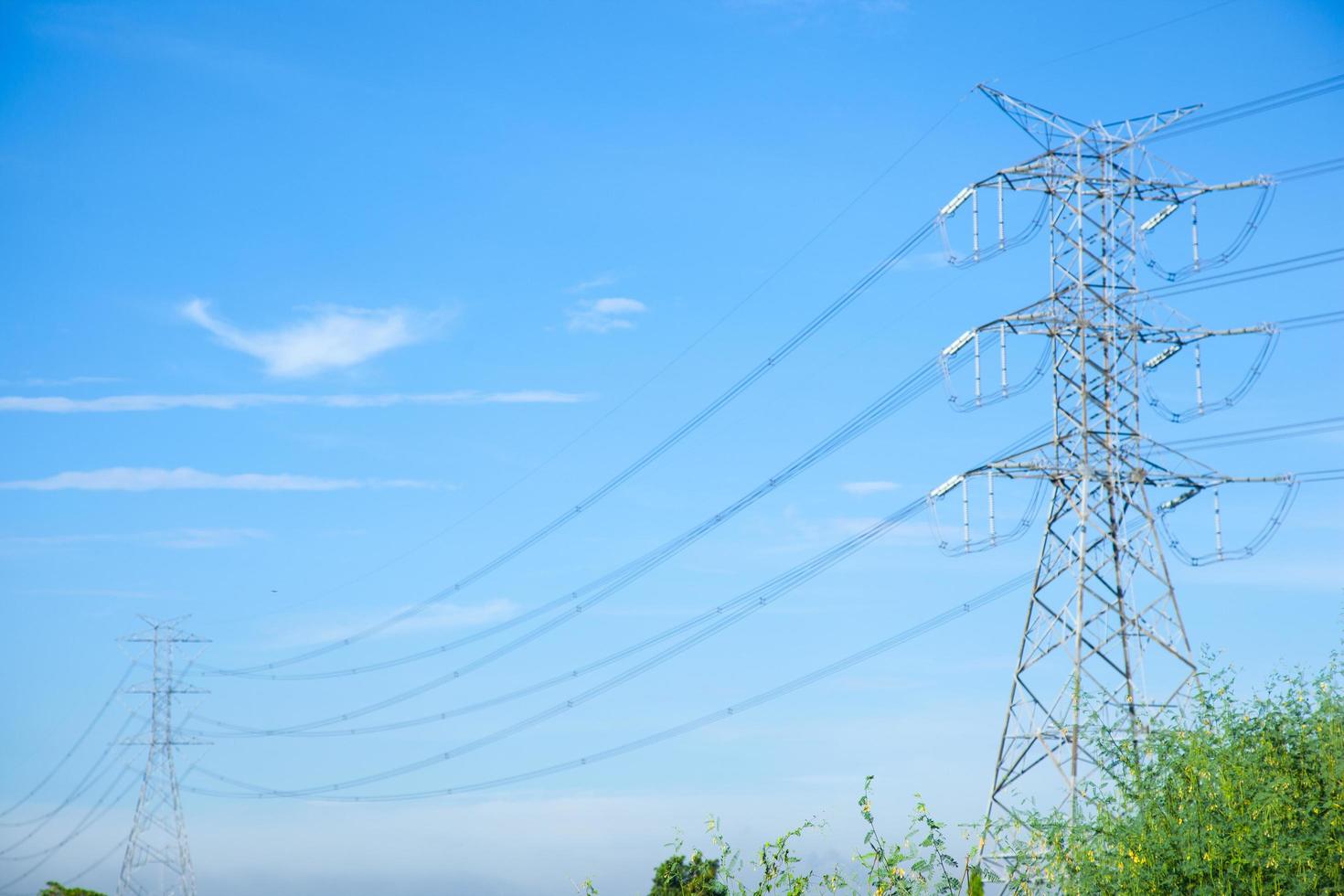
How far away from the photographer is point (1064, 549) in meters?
32.9

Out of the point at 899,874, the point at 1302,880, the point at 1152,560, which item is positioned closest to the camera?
the point at 899,874

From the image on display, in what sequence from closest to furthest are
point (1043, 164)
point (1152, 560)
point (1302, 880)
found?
point (1302, 880) → point (1152, 560) → point (1043, 164)

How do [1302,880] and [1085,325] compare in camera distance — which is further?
[1085,325]

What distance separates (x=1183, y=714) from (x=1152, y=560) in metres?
12.3

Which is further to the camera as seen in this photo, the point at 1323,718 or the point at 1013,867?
the point at 1323,718

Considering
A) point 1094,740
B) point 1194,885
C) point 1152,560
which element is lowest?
point 1194,885

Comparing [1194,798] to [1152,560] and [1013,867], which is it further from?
[1152,560]

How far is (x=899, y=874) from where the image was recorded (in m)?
15.3

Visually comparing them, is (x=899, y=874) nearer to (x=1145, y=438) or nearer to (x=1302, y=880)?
(x=1302, y=880)

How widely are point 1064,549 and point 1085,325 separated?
5513 millimetres

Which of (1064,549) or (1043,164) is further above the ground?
(1043,164)

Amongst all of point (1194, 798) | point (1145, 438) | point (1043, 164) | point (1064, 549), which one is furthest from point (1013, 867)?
point (1043, 164)

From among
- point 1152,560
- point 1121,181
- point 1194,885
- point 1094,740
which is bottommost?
point 1194,885

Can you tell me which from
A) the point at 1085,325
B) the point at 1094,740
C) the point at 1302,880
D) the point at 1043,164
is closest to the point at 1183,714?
the point at 1094,740
